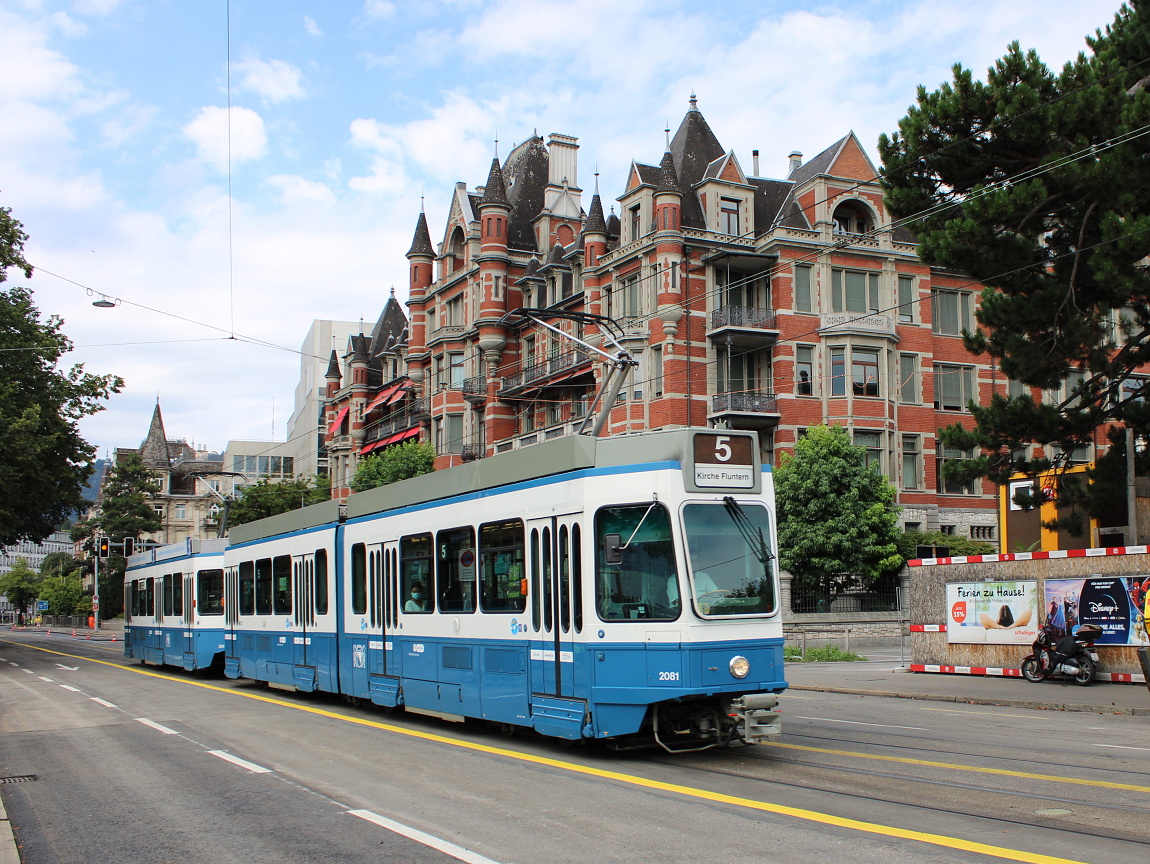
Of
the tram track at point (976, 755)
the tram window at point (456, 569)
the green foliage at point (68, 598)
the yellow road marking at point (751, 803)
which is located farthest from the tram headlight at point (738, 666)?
the green foliage at point (68, 598)

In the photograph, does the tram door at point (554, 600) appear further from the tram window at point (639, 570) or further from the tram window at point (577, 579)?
the tram window at point (639, 570)

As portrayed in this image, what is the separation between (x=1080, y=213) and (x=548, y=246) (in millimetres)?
37436

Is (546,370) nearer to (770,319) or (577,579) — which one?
(770,319)

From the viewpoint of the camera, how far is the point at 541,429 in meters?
48.0

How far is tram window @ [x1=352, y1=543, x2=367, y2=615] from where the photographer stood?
1642 centimetres

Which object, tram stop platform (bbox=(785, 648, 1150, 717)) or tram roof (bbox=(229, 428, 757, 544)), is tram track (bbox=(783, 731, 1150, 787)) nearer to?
tram roof (bbox=(229, 428, 757, 544))

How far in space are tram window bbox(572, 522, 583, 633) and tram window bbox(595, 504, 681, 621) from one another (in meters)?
0.25

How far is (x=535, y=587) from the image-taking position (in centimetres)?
1173

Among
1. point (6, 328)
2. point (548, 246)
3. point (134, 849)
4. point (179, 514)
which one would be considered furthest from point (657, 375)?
point (179, 514)

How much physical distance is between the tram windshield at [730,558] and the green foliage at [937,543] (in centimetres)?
2900

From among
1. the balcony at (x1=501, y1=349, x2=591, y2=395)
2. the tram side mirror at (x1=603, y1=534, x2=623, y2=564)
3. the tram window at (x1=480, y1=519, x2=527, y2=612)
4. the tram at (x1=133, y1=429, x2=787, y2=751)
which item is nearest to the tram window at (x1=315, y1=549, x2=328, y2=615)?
the tram at (x1=133, y1=429, x2=787, y2=751)

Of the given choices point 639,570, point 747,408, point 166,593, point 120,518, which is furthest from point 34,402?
point 120,518

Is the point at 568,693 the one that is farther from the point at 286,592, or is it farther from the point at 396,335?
the point at 396,335

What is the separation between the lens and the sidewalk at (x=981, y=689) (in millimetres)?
16734
